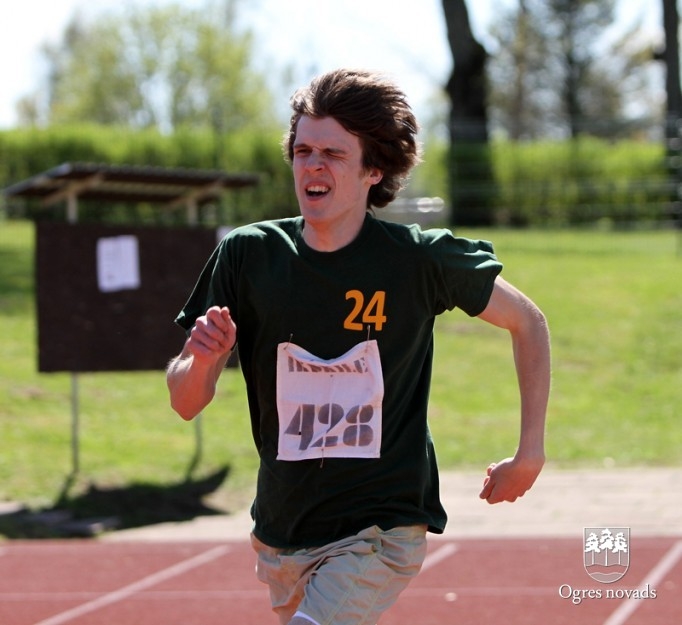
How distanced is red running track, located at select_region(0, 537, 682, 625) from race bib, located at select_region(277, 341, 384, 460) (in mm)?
3160

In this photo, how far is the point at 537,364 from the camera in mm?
3346

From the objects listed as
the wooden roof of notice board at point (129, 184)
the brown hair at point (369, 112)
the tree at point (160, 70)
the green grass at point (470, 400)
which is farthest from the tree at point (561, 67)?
the brown hair at point (369, 112)

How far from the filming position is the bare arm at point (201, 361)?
2.96m

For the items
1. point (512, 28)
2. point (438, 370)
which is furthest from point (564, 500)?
point (512, 28)

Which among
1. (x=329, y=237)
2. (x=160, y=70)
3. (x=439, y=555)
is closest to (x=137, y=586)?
(x=439, y=555)

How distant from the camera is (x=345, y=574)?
3.14m

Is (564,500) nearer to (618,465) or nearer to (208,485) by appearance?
(618,465)

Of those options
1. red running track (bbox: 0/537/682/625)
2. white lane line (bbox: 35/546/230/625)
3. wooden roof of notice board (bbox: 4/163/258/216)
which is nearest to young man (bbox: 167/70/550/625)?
red running track (bbox: 0/537/682/625)

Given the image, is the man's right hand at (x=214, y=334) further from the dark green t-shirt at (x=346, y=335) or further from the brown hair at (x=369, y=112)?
the brown hair at (x=369, y=112)

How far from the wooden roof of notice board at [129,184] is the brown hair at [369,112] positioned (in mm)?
7028

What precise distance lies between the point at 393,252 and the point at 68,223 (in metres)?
7.32

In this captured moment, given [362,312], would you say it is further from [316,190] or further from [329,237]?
[316,190]

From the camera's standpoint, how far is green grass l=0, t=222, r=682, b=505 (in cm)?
1099
